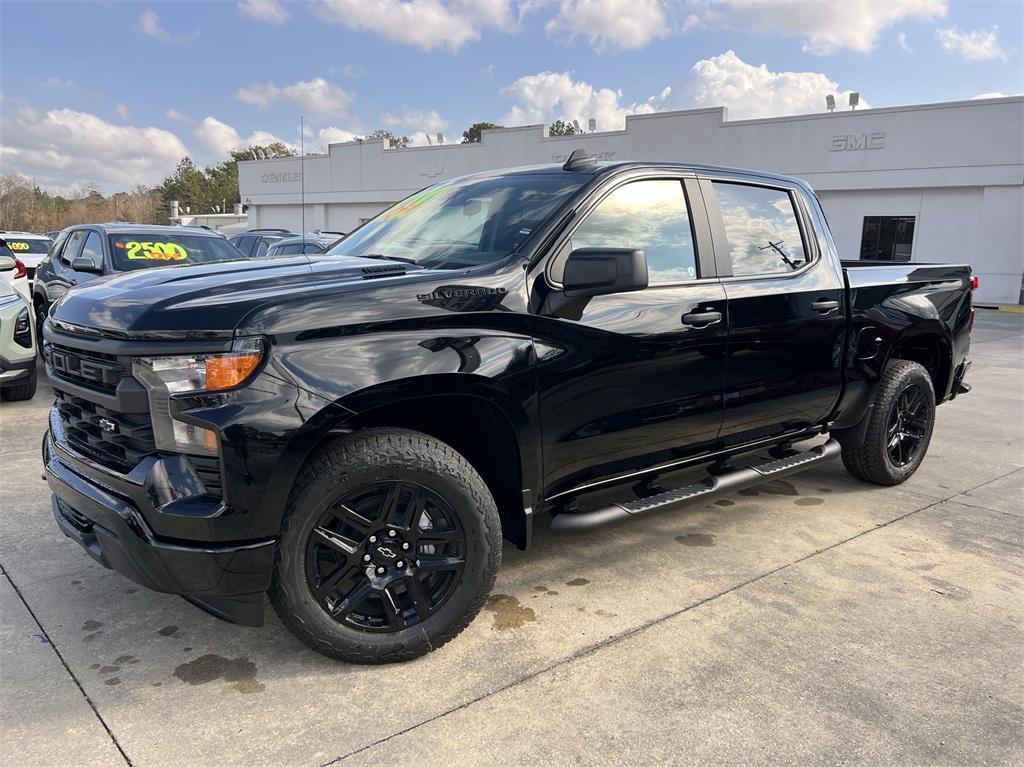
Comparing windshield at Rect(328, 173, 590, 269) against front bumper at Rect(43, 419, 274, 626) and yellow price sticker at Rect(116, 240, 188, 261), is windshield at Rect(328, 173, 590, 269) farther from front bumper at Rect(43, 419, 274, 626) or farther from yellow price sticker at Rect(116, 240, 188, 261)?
yellow price sticker at Rect(116, 240, 188, 261)

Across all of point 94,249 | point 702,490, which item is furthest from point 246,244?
point 702,490

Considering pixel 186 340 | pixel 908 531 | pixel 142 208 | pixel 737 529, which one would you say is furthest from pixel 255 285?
pixel 142 208

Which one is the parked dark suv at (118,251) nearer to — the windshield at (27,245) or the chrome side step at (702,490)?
the chrome side step at (702,490)

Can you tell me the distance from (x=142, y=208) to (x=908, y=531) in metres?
99.2

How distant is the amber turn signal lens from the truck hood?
8cm

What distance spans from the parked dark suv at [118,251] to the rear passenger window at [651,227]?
242 inches

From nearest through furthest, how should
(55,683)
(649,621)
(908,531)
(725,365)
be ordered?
1. (55,683)
2. (649,621)
3. (725,365)
4. (908,531)

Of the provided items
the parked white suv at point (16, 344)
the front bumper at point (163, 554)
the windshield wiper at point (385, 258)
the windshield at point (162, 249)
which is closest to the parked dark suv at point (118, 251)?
the windshield at point (162, 249)

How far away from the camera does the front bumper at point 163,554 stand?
2.47 m

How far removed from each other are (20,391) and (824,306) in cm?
719

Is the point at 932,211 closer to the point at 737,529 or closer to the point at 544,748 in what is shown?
the point at 737,529

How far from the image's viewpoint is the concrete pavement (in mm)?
2408

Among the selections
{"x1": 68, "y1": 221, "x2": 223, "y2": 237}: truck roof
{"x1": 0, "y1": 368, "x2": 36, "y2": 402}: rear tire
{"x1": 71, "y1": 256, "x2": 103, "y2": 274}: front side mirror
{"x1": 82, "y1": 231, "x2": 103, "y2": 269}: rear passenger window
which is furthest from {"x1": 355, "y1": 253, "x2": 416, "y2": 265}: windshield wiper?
{"x1": 68, "y1": 221, "x2": 223, "y2": 237}: truck roof

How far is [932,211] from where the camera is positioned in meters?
23.3
